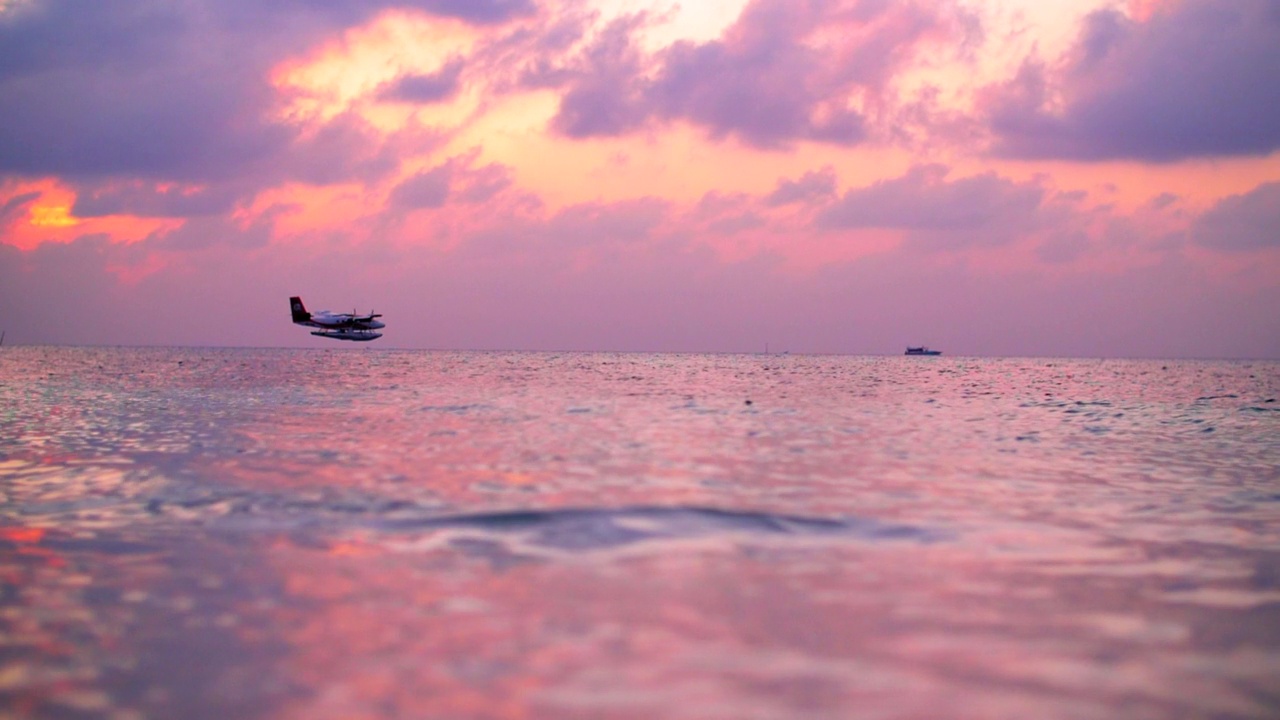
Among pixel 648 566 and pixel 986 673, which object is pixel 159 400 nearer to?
pixel 648 566

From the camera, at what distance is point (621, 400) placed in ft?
112

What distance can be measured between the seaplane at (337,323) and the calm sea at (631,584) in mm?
165814

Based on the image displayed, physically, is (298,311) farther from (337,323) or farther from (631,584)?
(631,584)

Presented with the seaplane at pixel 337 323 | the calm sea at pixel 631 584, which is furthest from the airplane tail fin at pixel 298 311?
the calm sea at pixel 631 584

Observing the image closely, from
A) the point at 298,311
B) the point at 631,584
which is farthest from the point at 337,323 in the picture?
the point at 631,584

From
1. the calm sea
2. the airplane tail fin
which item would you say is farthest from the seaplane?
the calm sea

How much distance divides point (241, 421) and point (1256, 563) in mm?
21472

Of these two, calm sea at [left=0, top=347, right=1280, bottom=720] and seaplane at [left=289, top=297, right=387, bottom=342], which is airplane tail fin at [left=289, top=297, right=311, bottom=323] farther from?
calm sea at [left=0, top=347, right=1280, bottom=720]

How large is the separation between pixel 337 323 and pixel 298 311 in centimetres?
807

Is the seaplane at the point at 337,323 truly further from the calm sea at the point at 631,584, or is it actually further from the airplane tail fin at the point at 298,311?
the calm sea at the point at 631,584

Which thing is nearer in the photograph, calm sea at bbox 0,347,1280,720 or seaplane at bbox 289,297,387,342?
calm sea at bbox 0,347,1280,720

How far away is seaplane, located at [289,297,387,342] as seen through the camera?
570 ft

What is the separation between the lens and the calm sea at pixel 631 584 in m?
4.78

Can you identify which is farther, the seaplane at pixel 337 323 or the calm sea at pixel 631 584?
the seaplane at pixel 337 323
